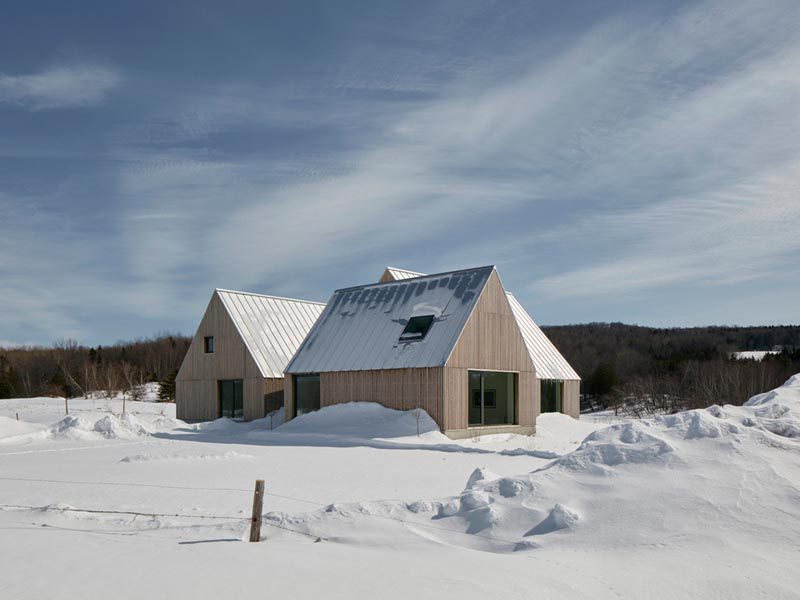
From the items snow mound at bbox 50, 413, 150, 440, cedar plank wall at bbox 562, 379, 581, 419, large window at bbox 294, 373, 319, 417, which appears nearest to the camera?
snow mound at bbox 50, 413, 150, 440

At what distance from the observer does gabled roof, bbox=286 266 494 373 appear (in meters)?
23.7

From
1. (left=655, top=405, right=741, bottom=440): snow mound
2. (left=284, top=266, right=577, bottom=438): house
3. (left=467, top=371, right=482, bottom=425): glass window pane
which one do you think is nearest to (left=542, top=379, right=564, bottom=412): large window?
(left=284, top=266, right=577, bottom=438): house

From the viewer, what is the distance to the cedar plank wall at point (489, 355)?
22703mm

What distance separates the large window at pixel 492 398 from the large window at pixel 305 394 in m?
5.77

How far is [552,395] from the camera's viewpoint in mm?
32062

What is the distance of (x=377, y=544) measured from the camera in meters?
8.87

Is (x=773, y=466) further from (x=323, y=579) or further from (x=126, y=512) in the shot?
(x=126, y=512)

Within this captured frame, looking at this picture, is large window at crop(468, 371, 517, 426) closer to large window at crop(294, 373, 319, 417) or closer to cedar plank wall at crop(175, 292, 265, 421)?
large window at crop(294, 373, 319, 417)

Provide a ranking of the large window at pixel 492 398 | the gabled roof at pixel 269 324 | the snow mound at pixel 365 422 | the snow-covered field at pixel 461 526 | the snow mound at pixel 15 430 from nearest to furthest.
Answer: the snow-covered field at pixel 461 526, the snow mound at pixel 365 422, the snow mound at pixel 15 430, the large window at pixel 492 398, the gabled roof at pixel 269 324

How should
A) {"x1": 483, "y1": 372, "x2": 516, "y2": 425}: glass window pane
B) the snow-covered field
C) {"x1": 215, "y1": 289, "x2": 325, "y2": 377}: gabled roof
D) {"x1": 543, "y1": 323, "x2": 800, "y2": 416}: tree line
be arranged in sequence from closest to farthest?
the snow-covered field → {"x1": 483, "y1": 372, "x2": 516, "y2": 425}: glass window pane → {"x1": 215, "y1": 289, "x2": 325, "y2": 377}: gabled roof → {"x1": 543, "y1": 323, "x2": 800, "y2": 416}: tree line

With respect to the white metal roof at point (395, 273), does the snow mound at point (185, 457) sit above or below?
below

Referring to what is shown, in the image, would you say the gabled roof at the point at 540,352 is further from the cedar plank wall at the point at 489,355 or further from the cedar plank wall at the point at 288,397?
the cedar plank wall at the point at 288,397

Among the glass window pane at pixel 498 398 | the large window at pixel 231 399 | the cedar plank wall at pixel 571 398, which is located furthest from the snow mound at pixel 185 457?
the cedar plank wall at pixel 571 398

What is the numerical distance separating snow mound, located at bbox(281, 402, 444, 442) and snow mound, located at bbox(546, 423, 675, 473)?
35.0 feet
